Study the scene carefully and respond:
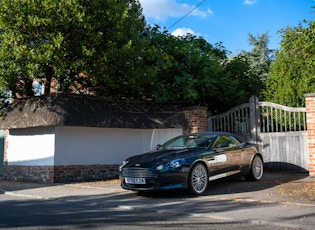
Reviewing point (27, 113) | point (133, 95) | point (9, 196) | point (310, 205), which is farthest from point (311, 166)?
point (27, 113)

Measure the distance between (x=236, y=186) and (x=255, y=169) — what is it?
1.20m

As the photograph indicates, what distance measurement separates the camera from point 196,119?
47.4ft

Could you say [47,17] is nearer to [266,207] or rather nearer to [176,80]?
[176,80]

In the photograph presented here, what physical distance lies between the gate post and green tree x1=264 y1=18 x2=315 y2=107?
2.20 metres

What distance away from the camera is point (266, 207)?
23.7 feet

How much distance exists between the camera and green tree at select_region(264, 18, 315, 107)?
14.9 meters

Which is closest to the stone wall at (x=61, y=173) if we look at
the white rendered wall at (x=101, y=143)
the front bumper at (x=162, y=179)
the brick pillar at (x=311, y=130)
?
the white rendered wall at (x=101, y=143)

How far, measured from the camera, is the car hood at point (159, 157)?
8703 millimetres

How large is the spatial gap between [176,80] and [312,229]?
31.2 feet

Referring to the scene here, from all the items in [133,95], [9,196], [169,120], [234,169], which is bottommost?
[9,196]

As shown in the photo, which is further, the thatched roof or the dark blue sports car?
the thatched roof

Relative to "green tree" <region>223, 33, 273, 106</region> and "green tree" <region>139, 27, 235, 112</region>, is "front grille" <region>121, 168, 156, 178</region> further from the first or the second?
"green tree" <region>223, 33, 273, 106</region>

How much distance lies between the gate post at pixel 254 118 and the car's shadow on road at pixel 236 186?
191 cm

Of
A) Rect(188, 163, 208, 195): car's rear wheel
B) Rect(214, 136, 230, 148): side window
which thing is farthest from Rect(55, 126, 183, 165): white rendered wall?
Rect(188, 163, 208, 195): car's rear wheel
